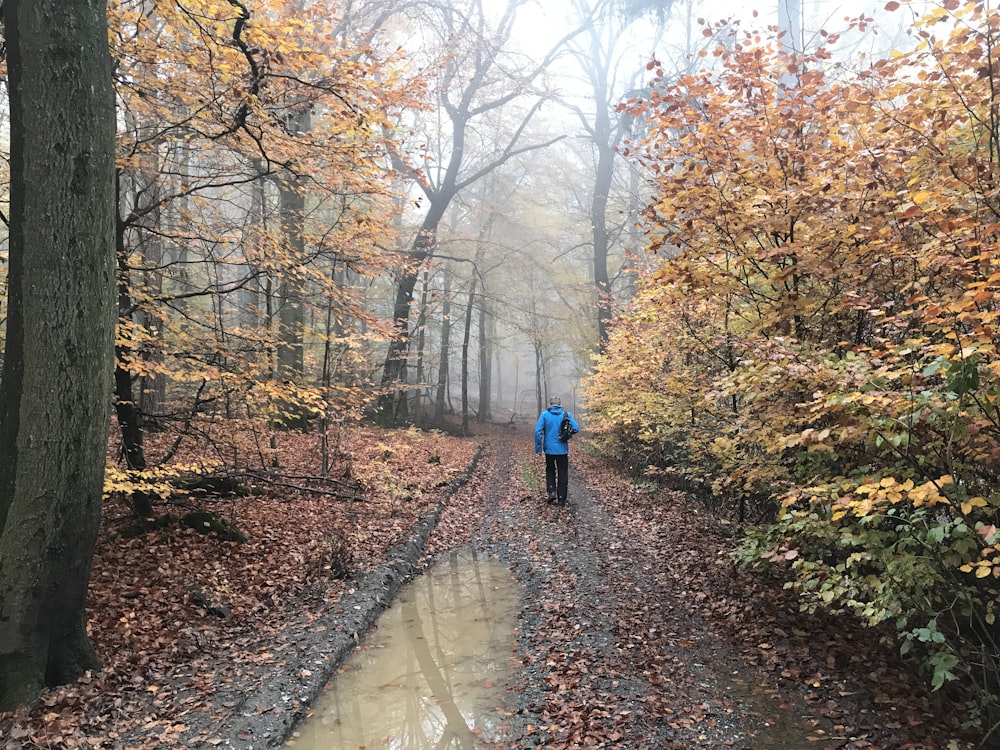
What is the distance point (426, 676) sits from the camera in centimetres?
507

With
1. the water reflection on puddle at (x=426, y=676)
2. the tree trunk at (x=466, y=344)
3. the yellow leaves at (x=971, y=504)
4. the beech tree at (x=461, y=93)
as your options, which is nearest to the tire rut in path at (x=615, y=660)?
the water reflection on puddle at (x=426, y=676)

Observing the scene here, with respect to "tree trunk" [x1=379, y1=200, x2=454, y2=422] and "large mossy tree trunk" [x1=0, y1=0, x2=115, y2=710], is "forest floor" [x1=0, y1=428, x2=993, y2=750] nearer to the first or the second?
"large mossy tree trunk" [x1=0, y1=0, x2=115, y2=710]

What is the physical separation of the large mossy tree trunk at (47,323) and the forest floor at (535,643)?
676 millimetres

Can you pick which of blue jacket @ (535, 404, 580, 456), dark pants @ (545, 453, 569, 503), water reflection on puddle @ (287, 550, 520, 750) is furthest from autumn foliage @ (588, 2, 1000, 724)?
dark pants @ (545, 453, 569, 503)

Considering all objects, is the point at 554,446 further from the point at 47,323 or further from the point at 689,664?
the point at 47,323

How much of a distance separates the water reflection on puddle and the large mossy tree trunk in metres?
2.07

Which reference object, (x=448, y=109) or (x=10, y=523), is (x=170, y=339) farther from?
(x=448, y=109)

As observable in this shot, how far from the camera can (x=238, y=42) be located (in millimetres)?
4867

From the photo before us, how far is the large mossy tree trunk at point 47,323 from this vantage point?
3850 millimetres

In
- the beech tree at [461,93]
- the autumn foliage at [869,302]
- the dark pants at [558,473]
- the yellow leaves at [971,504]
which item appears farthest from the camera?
the beech tree at [461,93]

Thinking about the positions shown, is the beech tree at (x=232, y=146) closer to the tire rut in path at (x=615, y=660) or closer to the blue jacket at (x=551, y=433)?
the blue jacket at (x=551, y=433)

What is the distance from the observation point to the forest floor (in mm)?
3775

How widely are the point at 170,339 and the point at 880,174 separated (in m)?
8.20

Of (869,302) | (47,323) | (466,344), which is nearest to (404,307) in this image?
(466,344)
